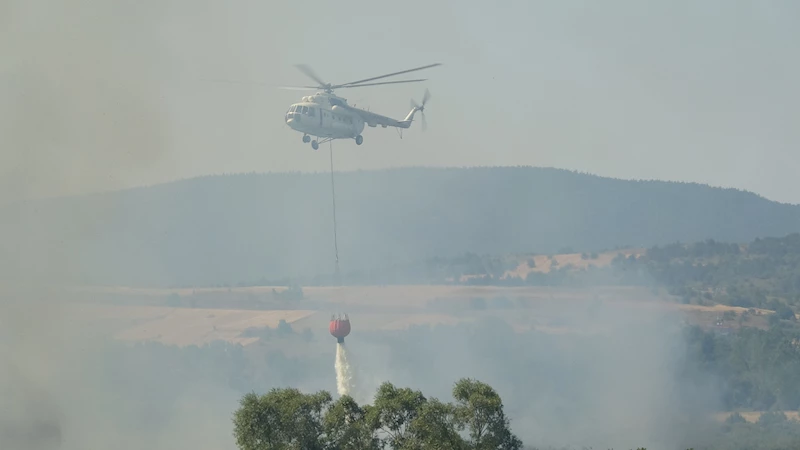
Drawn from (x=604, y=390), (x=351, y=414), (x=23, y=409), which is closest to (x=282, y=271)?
(x=604, y=390)

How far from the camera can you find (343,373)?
87.1m

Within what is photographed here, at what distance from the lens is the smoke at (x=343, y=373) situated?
86319 millimetres

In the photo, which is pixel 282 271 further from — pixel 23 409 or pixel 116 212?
pixel 23 409

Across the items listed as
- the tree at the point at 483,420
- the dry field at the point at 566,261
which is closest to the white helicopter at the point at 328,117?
the tree at the point at 483,420

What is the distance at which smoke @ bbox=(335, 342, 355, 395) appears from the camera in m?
86.3

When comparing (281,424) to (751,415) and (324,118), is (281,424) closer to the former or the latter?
(324,118)

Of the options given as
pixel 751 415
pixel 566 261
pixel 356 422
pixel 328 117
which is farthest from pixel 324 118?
pixel 566 261

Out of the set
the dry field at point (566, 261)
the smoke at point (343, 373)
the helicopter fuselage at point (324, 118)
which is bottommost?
the smoke at point (343, 373)

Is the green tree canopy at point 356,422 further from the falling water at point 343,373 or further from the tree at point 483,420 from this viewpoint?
the falling water at point 343,373

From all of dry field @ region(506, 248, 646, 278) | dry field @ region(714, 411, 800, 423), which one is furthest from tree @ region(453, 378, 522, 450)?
dry field @ region(506, 248, 646, 278)

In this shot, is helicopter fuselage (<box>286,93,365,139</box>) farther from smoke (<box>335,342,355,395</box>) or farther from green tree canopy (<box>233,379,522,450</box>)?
green tree canopy (<box>233,379,522,450</box>)

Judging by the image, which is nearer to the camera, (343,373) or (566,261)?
(343,373)

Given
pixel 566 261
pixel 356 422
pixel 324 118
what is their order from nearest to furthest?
pixel 356 422, pixel 324 118, pixel 566 261

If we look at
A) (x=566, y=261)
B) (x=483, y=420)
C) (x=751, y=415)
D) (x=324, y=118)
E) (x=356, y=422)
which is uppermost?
(x=324, y=118)
